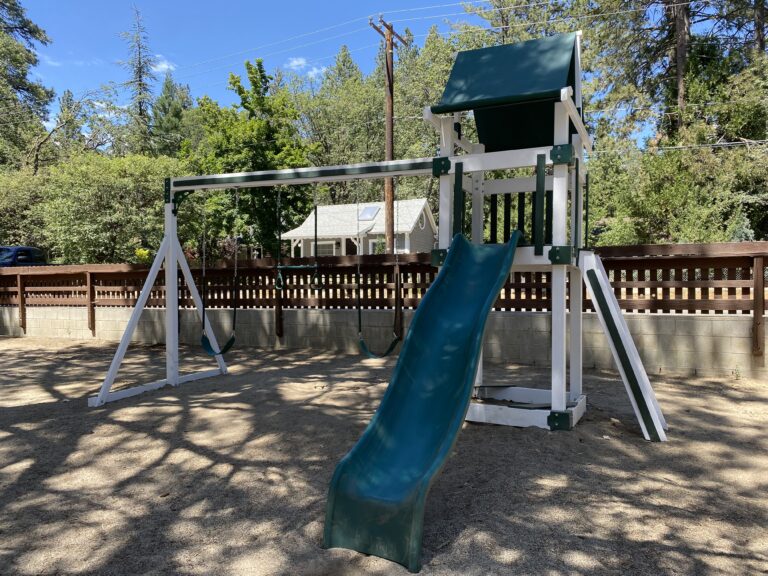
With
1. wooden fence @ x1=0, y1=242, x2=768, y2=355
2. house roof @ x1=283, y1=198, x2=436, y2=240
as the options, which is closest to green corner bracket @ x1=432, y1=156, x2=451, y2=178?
wooden fence @ x1=0, y1=242, x2=768, y2=355

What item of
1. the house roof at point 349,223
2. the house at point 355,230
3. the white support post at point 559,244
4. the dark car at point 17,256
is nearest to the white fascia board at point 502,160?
the white support post at point 559,244

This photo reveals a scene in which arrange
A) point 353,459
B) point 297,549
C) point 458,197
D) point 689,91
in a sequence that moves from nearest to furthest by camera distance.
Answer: point 297,549
point 353,459
point 458,197
point 689,91

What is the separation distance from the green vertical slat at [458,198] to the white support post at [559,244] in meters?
0.73

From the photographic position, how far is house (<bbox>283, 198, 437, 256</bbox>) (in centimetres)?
2314

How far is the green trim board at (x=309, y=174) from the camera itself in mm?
4955

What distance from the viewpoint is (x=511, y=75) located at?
4.34m

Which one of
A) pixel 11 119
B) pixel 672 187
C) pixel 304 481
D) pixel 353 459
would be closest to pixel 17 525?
pixel 304 481

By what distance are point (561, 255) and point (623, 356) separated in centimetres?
91

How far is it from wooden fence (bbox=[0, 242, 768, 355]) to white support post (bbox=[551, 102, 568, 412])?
2.41 m

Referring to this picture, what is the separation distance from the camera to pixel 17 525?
2766 mm

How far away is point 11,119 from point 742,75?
30120 mm

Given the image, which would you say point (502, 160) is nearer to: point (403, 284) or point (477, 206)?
point (477, 206)

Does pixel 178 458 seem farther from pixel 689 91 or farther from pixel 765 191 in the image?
pixel 689 91

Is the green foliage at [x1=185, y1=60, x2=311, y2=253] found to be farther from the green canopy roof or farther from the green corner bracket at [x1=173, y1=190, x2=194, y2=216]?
the green canopy roof
